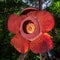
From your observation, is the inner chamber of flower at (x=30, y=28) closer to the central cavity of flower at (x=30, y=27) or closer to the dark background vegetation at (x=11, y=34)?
A: the central cavity of flower at (x=30, y=27)

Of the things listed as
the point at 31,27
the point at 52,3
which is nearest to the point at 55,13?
the point at 52,3

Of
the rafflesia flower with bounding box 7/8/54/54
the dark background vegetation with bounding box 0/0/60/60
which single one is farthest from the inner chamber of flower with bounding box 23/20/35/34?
the dark background vegetation with bounding box 0/0/60/60

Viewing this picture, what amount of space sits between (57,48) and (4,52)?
19cm

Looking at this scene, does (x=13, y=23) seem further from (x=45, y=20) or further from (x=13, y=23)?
(x=45, y=20)

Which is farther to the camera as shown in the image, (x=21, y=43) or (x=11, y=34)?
(x=11, y=34)

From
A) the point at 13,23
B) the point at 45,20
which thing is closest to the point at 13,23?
the point at 13,23

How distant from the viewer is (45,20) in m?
0.62

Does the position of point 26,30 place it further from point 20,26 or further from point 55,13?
point 55,13

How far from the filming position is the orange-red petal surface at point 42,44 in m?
0.62

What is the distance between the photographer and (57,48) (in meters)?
0.74

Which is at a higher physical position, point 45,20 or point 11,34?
point 45,20

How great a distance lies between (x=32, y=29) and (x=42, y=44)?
0.18ft

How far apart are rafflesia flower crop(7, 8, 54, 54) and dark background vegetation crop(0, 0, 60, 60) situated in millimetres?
96

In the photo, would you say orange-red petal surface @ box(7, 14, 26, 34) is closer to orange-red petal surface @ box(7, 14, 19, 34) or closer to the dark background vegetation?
orange-red petal surface @ box(7, 14, 19, 34)
